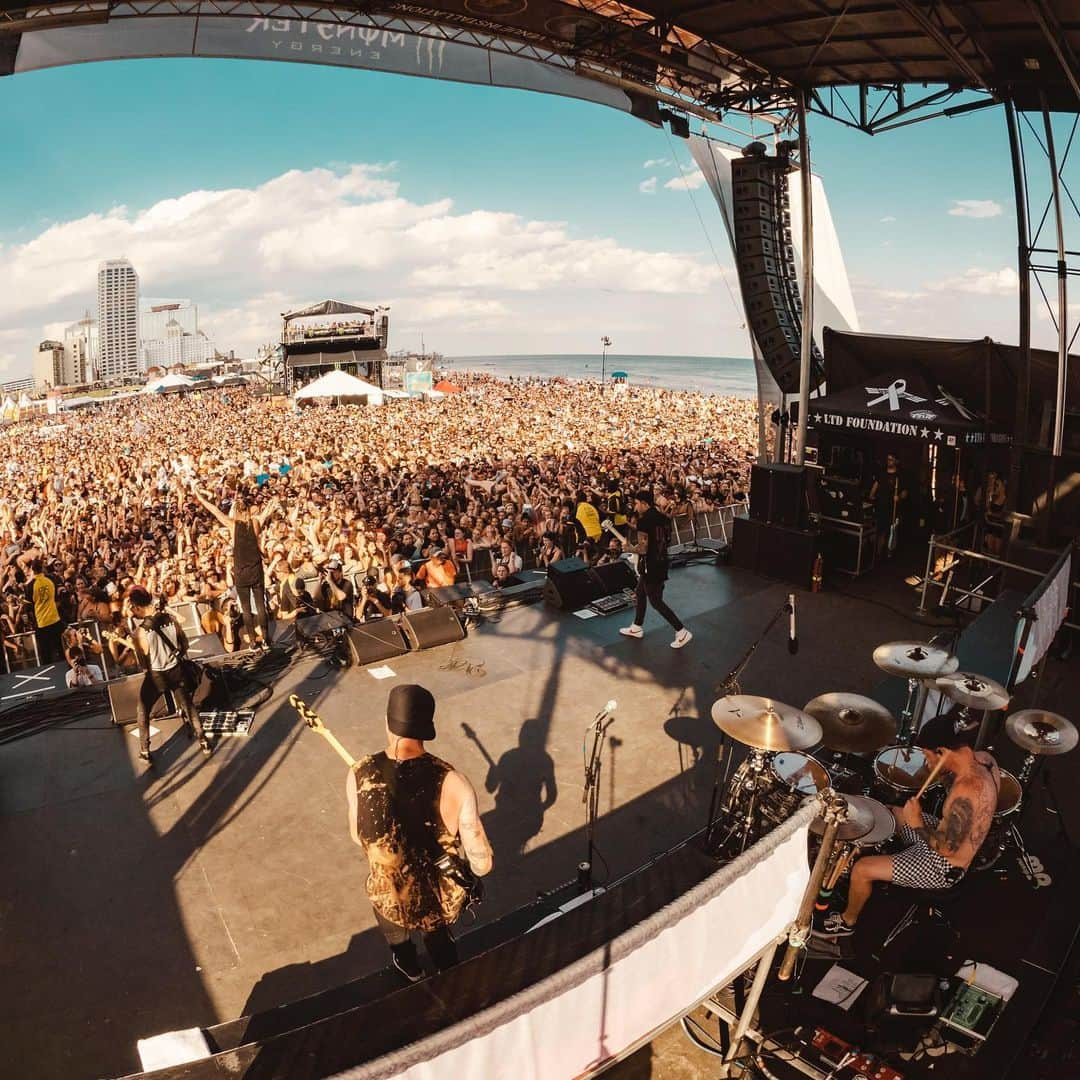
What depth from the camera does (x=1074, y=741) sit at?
452 cm

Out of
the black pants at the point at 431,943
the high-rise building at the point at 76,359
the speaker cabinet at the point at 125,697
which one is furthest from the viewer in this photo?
the high-rise building at the point at 76,359

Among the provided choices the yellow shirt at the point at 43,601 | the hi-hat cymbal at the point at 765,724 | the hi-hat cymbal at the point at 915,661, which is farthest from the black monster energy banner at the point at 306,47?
the hi-hat cymbal at the point at 915,661

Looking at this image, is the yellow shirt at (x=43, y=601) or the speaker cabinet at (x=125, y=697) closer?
the speaker cabinet at (x=125, y=697)

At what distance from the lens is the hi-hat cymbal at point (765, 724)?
3.94 meters

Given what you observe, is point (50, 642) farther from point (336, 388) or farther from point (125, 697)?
point (336, 388)

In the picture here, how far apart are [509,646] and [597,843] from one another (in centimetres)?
334

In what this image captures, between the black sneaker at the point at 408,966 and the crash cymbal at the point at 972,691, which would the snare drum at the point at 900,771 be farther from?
the black sneaker at the point at 408,966

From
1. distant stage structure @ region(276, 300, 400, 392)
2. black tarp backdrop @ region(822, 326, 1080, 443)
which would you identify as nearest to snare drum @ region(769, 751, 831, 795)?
black tarp backdrop @ region(822, 326, 1080, 443)

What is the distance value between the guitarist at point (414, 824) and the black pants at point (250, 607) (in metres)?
5.16

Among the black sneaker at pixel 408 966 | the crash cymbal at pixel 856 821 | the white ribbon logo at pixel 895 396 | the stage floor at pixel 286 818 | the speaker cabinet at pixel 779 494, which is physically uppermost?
the white ribbon logo at pixel 895 396

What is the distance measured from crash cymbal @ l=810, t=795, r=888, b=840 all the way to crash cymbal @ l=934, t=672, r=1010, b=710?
1037 mm

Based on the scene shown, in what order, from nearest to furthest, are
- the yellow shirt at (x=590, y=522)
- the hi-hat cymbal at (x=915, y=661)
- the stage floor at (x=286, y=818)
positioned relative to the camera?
1. the stage floor at (x=286, y=818)
2. the hi-hat cymbal at (x=915, y=661)
3. the yellow shirt at (x=590, y=522)

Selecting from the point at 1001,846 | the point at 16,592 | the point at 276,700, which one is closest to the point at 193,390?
the point at 16,592

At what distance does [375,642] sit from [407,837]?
484cm
